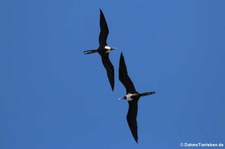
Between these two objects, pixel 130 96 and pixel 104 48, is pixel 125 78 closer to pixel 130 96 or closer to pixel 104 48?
pixel 130 96

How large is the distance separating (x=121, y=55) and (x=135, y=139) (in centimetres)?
499

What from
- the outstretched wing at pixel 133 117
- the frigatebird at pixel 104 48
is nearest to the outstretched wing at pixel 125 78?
the outstretched wing at pixel 133 117

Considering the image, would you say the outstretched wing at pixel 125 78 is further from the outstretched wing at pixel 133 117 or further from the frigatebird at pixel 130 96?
the outstretched wing at pixel 133 117

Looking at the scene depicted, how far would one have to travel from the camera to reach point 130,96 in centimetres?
3809

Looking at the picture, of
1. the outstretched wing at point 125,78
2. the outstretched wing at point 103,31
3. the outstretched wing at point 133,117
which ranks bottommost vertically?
the outstretched wing at point 133,117

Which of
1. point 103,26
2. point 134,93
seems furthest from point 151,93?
point 103,26

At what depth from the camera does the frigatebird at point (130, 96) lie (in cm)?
3788

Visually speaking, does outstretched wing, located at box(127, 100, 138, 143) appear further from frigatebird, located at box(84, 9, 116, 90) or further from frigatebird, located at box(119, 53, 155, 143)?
frigatebird, located at box(84, 9, 116, 90)

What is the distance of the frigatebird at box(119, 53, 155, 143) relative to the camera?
124ft

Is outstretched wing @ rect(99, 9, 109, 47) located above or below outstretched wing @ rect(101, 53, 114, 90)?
above

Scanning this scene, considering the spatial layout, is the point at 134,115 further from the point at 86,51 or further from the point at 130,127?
the point at 86,51

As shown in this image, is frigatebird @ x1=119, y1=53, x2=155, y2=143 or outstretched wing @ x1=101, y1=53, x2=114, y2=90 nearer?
frigatebird @ x1=119, y1=53, x2=155, y2=143

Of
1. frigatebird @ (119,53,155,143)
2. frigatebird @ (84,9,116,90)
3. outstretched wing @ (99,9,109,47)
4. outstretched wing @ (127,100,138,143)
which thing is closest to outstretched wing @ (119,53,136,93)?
frigatebird @ (119,53,155,143)

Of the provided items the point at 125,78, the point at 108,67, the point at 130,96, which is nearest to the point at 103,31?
the point at 108,67
